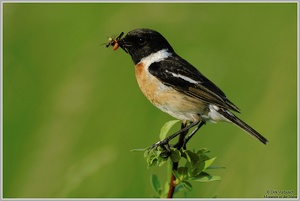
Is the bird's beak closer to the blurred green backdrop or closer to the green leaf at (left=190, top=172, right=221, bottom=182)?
the blurred green backdrop

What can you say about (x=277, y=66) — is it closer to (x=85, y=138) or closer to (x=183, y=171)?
(x=85, y=138)

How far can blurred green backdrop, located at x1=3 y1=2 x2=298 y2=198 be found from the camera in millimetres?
5164

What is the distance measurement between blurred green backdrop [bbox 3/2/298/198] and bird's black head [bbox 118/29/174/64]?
805 mm

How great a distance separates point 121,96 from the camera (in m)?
6.40

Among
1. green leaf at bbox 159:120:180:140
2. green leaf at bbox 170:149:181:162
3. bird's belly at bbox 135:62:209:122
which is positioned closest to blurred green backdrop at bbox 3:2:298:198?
bird's belly at bbox 135:62:209:122

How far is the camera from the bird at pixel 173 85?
4203 mm

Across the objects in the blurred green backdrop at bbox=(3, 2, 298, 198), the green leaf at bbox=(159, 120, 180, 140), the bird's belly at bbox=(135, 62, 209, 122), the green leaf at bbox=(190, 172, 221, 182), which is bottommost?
the blurred green backdrop at bbox=(3, 2, 298, 198)

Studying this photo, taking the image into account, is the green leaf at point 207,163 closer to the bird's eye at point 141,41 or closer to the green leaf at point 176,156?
the green leaf at point 176,156

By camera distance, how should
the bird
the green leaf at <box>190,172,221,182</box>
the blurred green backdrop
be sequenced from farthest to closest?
the blurred green backdrop < the bird < the green leaf at <box>190,172,221,182</box>

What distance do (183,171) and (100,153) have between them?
1995mm

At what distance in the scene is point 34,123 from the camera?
5.91m

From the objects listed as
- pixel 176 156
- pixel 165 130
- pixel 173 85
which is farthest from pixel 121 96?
pixel 176 156

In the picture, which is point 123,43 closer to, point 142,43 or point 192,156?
point 142,43

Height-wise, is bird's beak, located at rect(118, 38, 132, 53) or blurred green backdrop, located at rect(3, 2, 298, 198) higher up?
bird's beak, located at rect(118, 38, 132, 53)
